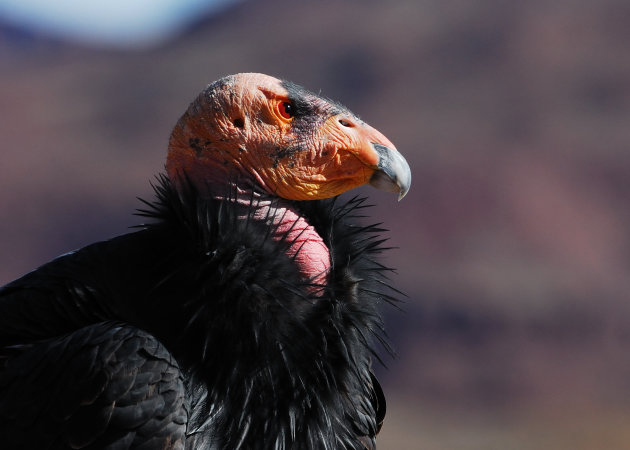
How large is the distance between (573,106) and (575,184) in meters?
2.69

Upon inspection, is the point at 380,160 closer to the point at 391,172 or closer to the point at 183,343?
the point at 391,172

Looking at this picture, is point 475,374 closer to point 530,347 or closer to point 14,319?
point 530,347

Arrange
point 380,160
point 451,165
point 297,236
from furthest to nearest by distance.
A: point 451,165
point 380,160
point 297,236

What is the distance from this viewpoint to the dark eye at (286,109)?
322cm

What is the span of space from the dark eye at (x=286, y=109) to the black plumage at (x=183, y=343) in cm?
41

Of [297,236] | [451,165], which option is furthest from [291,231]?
[451,165]

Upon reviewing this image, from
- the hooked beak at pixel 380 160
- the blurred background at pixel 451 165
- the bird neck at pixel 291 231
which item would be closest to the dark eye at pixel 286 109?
the hooked beak at pixel 380 160

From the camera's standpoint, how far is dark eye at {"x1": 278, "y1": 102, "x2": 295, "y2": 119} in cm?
322

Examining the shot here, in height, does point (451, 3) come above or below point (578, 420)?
above

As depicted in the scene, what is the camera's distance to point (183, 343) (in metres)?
2.80

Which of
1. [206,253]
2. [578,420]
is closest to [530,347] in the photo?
[578,420]

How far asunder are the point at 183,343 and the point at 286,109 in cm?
97

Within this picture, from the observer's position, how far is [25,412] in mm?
2615

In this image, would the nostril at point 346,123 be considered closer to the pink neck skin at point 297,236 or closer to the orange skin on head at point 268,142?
the orange skin on head at point 268,142
